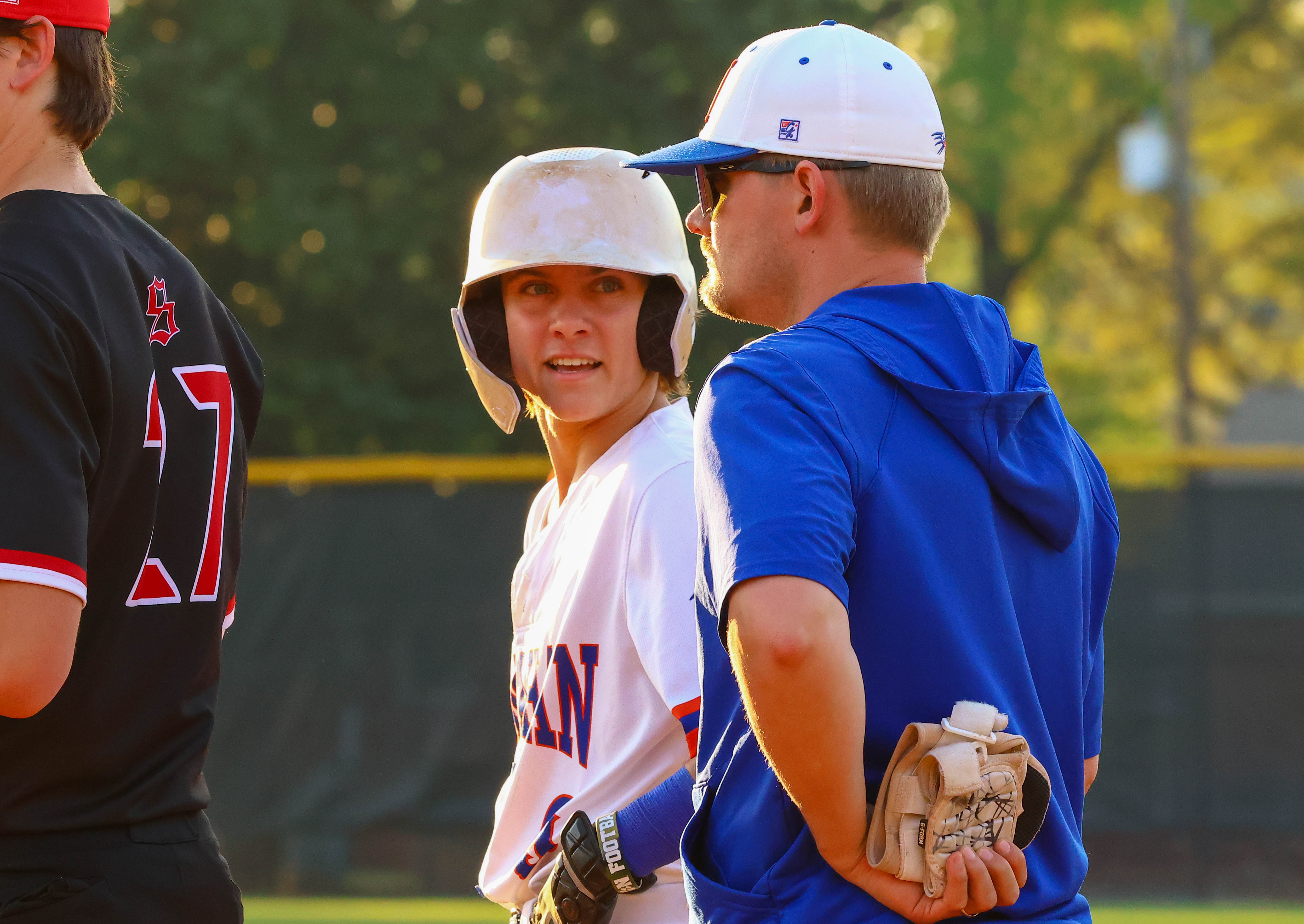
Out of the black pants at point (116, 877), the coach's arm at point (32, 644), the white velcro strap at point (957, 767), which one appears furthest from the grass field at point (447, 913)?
the white velcro strap at point (957, 767)

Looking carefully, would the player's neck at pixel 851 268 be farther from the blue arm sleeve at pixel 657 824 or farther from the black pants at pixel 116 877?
the black pants at pixel 116 877

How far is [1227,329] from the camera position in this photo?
3250 cm

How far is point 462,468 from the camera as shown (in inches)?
350

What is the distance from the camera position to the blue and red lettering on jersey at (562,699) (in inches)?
106

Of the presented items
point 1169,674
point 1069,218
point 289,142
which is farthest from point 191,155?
point 1069,218

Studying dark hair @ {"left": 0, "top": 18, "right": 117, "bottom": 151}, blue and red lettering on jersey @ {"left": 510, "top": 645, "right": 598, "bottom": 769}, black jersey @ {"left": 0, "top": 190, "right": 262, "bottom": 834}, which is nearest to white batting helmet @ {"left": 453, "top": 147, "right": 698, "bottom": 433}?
blue and red lettering on jersey @ {"left": 510, "top": 645, "right": 598, "bottom": 769}

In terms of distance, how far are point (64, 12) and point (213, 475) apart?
0.74 metres

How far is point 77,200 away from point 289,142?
12.4 meters

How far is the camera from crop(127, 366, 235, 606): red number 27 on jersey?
2201 mm

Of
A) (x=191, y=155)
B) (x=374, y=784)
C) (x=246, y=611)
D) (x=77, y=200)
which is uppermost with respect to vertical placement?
Answer: (x=191, y=155)

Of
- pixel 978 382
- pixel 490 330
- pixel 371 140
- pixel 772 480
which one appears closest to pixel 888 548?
pixel 772 480

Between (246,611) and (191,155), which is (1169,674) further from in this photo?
(191,155)

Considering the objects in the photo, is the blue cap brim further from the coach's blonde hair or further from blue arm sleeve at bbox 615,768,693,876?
blue arm sleeve at bbox 615,768,693,876

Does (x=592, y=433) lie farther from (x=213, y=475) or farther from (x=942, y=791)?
(x=942, y=791)
